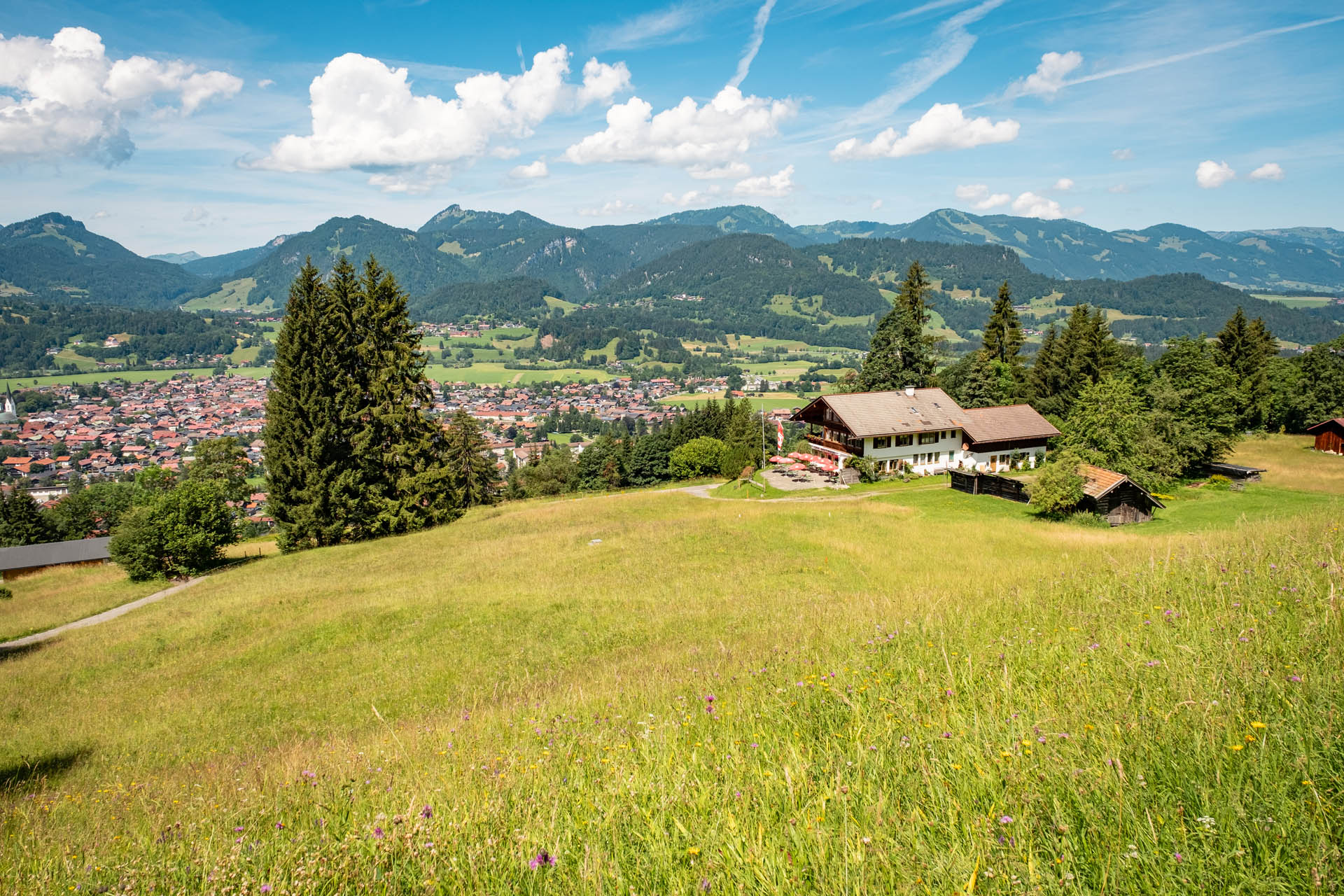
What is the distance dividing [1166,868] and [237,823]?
5.35 m

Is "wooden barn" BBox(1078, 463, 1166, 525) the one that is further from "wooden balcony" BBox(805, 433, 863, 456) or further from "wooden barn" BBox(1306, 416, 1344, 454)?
"wooden barn" BBox(1306, 416, 1344, 454)

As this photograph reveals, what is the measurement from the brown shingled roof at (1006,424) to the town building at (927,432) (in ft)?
0.18

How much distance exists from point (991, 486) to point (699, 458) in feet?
124

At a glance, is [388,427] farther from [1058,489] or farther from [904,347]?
[904,347]

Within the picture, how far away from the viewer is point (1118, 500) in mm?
31500

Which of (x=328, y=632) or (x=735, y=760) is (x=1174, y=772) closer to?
(x=735, y=760)


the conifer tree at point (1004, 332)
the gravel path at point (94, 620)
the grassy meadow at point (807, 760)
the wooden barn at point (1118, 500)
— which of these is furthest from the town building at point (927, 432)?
the gravel path at point (94, 620)

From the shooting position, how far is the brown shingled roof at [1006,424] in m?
46.9

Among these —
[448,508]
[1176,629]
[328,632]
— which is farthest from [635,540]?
[1176,629]

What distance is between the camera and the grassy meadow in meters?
2.64

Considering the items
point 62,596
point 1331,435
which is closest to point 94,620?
point 62,596

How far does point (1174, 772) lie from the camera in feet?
9.71

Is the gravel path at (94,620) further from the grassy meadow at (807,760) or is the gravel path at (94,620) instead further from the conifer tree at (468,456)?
the conifer tree at (468,456)

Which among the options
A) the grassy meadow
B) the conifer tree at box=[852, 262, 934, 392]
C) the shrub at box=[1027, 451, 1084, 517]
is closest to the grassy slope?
the grassy meadow
